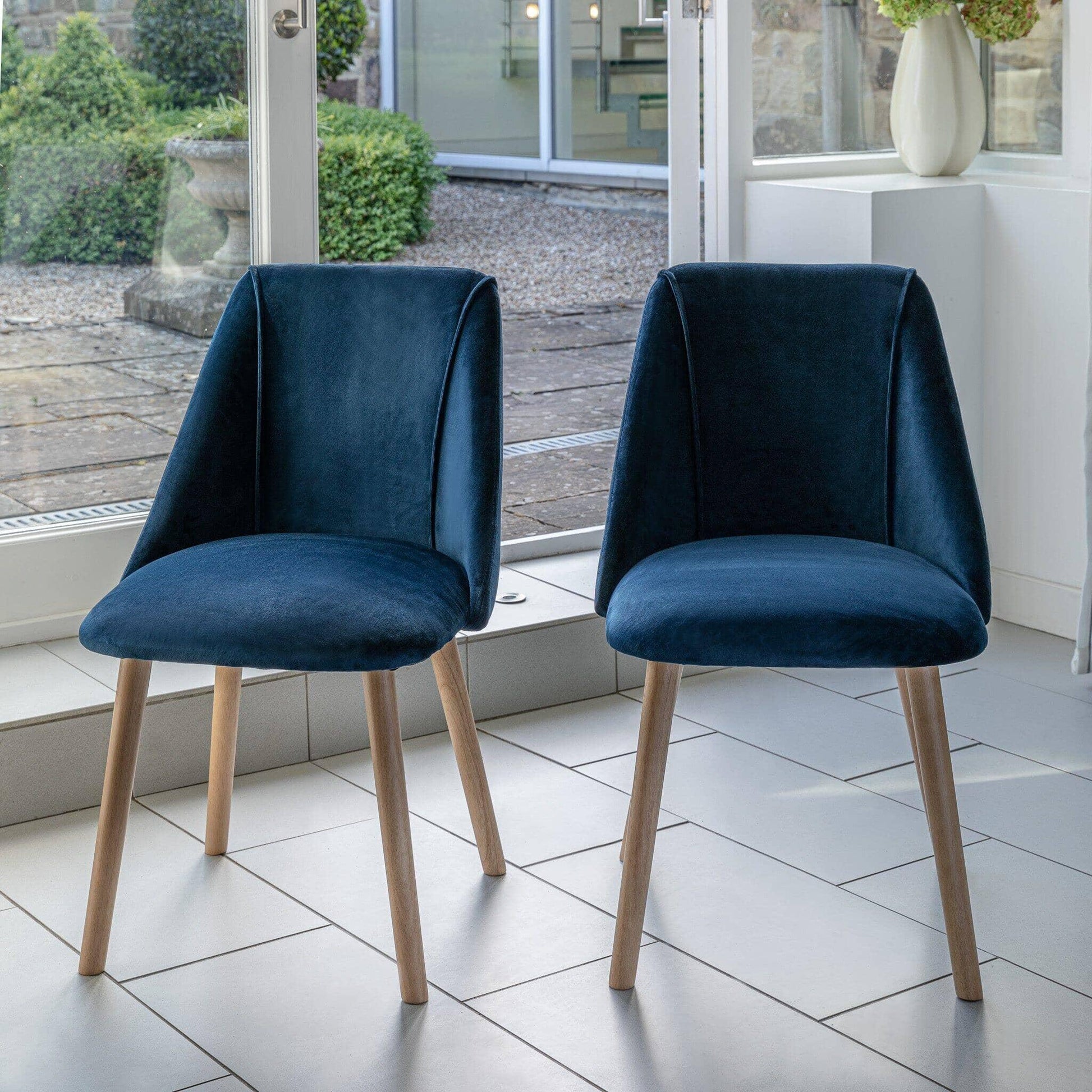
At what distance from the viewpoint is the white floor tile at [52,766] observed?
238cm

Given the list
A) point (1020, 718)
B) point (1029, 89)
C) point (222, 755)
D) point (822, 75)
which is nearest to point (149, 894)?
point (222, 755)

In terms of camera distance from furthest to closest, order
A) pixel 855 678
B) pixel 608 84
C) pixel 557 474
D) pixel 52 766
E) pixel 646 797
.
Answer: pixel 608 84 → pixel 557 474 → pixel 855 678 → pixel 52 766 → pixel 646 797

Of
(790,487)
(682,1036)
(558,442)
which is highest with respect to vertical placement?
(790,487)

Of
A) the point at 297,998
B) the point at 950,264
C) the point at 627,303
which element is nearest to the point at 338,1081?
the point at 297,998

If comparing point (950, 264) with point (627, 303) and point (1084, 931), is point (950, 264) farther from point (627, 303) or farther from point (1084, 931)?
point (627, 303)

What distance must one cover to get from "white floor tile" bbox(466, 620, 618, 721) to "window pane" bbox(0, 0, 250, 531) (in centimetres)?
70

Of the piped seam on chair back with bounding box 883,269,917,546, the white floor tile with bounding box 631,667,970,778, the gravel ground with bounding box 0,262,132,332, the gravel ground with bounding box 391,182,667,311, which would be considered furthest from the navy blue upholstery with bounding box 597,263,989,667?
the gravel ground with bounding box 391,182,667,311

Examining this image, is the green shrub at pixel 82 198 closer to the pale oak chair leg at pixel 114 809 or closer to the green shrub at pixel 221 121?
the green shrub at pixel 221 121

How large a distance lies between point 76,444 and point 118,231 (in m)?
0.38

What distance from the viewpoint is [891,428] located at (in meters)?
2.10

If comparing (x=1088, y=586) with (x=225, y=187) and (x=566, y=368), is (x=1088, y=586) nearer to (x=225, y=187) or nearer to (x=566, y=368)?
(x=225, y=187)

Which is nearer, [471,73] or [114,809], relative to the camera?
[114,809]

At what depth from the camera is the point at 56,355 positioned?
109 inches

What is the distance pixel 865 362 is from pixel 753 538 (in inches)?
11.0
